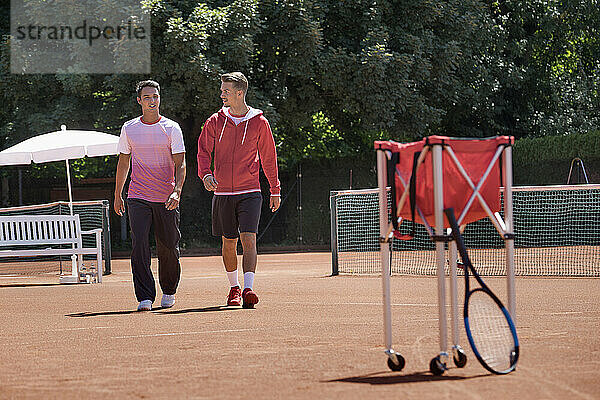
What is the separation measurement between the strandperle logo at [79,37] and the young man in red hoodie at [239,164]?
14.8m

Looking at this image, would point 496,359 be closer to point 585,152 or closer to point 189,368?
point 189,368

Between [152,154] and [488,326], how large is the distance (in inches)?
190

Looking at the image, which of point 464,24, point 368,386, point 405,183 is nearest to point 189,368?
point 368,386

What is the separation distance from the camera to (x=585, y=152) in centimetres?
2373

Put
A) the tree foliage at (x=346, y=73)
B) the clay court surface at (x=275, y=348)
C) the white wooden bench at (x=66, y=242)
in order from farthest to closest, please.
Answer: the tree foliage at (x=346, y=73), the white wooden bench at (x=66, y=242), the clay court surface at (x=275, y=348)

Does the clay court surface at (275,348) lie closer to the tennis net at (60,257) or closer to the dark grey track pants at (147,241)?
the dark grey track pants at (147,241)

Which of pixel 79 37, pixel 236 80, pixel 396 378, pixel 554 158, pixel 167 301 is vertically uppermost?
pixel 79 37

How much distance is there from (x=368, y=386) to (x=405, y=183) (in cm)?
117

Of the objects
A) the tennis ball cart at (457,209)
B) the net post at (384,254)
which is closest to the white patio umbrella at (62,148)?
the net post at (384,254)

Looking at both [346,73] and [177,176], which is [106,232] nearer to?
[177,176]

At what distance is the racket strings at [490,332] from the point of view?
5301mm

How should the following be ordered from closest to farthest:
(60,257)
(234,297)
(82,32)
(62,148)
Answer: (234,297)
(62,148)
(60,257)
(82,32)

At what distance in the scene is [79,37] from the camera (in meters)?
24.8

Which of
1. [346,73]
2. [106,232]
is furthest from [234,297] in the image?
[346,73]
